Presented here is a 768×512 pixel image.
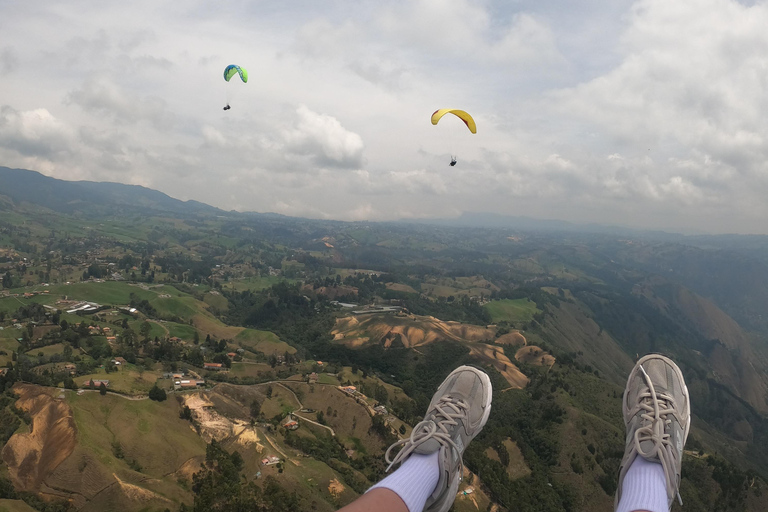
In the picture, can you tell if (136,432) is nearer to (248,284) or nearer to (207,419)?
(207,419)

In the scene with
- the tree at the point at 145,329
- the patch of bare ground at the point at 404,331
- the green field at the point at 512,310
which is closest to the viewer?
the tree at the point at 145,329

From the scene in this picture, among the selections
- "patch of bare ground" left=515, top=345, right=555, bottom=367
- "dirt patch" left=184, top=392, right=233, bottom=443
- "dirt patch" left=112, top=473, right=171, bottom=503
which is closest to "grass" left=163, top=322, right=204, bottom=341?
"dirt patch" left=184, top=392, right=233, bottom=443

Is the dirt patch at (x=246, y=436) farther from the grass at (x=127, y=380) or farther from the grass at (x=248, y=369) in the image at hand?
the grass at (x=248, y=369)

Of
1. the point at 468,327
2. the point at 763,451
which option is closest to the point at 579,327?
the point at 763,451

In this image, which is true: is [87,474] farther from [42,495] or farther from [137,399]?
[137,399]

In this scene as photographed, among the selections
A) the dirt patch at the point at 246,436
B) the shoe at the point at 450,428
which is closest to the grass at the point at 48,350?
the dirt patch at the point at 246,436

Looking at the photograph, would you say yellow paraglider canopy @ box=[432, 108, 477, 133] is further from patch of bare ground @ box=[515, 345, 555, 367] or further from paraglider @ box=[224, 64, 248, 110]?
patch of bare ground @ box=[515, 345, 555, 367]
